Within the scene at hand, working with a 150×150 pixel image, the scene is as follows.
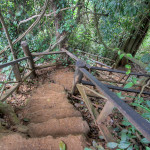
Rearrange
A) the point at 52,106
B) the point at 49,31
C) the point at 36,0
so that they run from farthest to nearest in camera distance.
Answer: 1. the point at 49,31
2. the point at 36,0
3. the point at 52,106

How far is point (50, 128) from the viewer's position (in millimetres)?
1541

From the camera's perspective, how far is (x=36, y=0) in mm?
4281

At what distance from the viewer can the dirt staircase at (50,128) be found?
1.14 meters

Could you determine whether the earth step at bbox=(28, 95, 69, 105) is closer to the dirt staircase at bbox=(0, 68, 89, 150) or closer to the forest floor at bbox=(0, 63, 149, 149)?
the dirt staircase at bbox=(0, 68, 89, 150)

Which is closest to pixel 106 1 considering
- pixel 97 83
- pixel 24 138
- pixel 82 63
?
pixel 82 63

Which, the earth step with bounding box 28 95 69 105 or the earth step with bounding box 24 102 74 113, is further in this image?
the earth step with bounding box 28 95 69 105

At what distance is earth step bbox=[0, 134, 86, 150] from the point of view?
111 cm

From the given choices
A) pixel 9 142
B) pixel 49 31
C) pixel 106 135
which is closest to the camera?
pixel 9 142

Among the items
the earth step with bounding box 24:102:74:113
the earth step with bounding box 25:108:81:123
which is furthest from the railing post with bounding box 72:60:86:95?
the earth step with bounding box 25:108:81:123

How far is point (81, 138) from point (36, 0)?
5206 millimetres

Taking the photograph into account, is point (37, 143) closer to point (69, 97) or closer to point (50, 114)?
point (50, 114)

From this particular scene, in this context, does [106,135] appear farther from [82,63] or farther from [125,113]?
[82,63]

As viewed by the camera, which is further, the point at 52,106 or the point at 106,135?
the point at 52,106

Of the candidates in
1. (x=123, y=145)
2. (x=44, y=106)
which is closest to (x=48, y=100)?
(x=44, y=106)
